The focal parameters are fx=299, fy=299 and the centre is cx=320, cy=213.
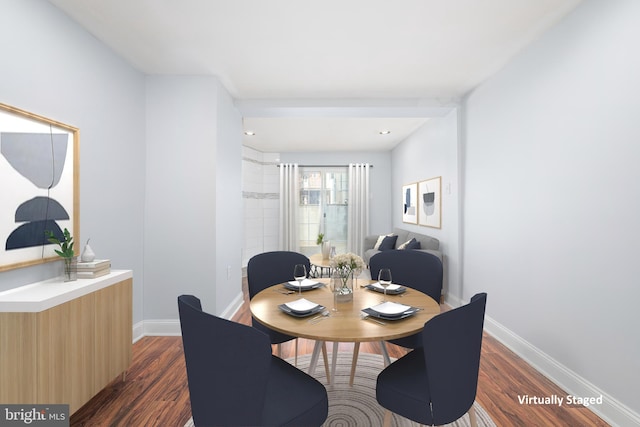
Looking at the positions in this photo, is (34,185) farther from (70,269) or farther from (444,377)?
(444,377)

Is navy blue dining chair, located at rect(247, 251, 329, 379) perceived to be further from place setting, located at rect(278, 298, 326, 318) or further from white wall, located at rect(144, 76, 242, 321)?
white wall, located at rect(144, 76, 242, 321)

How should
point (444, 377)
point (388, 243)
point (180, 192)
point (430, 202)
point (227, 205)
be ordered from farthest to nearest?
1. point (388, 243)
2. point (430, 202)
3. point (227, 205)
4. point (180, 192)
5. point (444, 377)

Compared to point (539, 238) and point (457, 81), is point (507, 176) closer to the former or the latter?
point (539, 238)

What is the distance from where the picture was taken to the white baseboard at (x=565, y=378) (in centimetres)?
174

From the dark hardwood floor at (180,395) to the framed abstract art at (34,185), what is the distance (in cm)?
104

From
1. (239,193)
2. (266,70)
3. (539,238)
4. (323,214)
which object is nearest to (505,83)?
(539,238)

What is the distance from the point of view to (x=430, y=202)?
469 centimetres

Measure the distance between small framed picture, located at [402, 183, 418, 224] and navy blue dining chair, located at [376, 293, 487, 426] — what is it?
13.5 ft

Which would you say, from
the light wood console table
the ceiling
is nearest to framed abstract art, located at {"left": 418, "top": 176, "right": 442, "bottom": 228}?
the ceiling

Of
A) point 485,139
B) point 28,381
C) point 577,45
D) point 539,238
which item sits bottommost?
point 28,381

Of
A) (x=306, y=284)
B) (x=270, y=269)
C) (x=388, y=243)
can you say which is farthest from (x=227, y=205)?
(x=388, y=243)

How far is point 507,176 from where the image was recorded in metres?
2.82

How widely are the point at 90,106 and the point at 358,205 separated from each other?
17.8ft

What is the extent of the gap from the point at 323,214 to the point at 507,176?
4695mm
